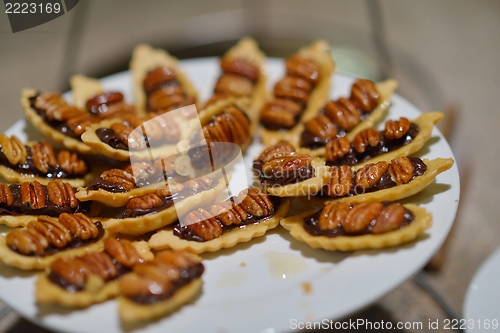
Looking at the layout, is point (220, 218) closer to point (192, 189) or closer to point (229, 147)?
point (192, 189)

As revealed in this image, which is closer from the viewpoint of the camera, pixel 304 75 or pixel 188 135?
pixel 188 135

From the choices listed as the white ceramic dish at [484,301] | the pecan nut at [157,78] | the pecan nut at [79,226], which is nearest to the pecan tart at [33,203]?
the pecan nut at [79,226]

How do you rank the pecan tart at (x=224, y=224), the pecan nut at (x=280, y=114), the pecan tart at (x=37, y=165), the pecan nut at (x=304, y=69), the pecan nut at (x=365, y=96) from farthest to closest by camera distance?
the pecan nut at (x=304, y=69) < the pecan nut at (x=280, y=114) < the pecan nut at (x=365, y=96) < the pecan tart at (x=37, y=165) < the pecan tart at (x=224, y=224)

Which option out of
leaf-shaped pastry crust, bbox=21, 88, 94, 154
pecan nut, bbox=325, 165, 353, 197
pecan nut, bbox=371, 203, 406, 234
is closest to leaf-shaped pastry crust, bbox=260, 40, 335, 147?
pecan nut, bbox=325, 165, 353, 197

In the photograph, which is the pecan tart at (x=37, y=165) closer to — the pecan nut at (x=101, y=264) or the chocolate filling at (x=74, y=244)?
the chocolate filling at (x=74, y=244)

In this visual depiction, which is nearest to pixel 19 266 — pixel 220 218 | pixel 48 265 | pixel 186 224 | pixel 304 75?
pixel 48 265

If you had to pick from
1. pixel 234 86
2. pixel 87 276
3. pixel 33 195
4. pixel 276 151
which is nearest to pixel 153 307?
pixel 87 276

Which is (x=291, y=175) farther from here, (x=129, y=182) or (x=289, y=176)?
(x=129, y=182)
